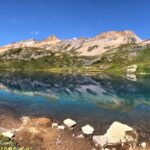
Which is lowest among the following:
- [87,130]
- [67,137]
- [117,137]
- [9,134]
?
[117,137]

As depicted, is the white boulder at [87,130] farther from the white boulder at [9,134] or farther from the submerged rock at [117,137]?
the white boulder at [9,134]

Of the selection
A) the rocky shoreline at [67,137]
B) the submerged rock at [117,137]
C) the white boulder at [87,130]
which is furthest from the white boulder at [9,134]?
the submerged rock at [117,137]

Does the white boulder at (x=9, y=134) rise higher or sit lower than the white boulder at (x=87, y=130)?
lower

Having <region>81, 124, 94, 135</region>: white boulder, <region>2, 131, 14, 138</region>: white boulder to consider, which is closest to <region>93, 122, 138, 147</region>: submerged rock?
<region>81, 124, 94, 135</region>: white boulder

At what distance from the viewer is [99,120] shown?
168ft

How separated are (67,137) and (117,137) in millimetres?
7389

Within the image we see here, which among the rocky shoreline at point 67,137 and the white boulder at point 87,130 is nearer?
the rocky shoreline at point 67,137

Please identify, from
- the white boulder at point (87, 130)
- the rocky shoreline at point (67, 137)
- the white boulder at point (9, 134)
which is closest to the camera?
the rocky shoreline at point (67, 137)

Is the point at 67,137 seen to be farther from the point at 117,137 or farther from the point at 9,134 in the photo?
the point at 9,134

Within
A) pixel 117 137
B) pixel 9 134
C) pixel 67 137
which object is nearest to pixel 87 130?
pixel 67 137

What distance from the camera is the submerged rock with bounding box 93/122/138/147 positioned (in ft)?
121

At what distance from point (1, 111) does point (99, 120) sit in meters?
21.0

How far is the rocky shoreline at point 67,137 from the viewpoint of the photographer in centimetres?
3617

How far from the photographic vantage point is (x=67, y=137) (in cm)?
3984
